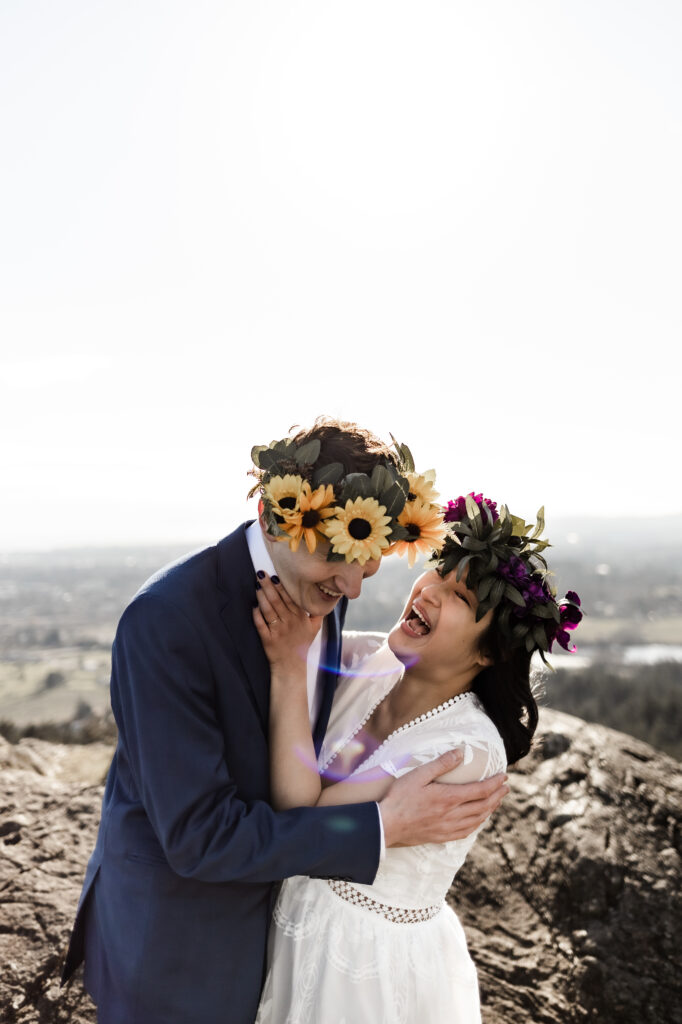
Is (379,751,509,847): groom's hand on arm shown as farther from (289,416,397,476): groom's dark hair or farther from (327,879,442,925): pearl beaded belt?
(289,416,397,476): groom's dark hair

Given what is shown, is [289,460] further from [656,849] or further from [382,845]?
[656,849]

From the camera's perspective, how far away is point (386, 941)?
292cm

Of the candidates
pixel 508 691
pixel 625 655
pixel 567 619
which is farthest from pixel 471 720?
pixel 625 655

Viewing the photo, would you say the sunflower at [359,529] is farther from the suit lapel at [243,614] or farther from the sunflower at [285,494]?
the suit lapel at [243,614]

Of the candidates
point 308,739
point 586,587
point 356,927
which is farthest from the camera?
point 586,587

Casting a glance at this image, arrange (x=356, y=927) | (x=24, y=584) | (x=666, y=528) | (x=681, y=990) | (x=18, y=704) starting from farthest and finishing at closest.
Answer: (x=666, y=528) → (x=24, y=584) → (x=18, y=704) → (x=681, y=990) → (x=356, y=927)

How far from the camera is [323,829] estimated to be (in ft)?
8.18

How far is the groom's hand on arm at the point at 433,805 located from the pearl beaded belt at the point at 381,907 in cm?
43

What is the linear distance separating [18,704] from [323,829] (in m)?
15.7

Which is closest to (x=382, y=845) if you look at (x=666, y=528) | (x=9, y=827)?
(x=9, y=827)

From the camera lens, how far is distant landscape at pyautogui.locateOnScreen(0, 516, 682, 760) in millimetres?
10750

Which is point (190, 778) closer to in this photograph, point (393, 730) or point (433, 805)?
point (433, 805)

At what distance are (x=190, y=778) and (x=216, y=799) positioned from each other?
0.15 meters

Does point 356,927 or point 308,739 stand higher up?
point 308,739
